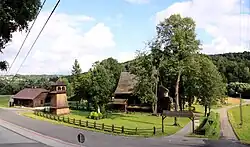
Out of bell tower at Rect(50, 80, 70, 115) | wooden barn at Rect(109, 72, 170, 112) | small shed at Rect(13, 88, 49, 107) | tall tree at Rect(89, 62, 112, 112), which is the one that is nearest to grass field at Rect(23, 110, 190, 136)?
tall tree at Rect(89, 62, 112, 112)

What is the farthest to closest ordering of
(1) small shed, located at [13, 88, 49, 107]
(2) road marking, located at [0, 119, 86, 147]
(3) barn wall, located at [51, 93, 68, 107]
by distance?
(1) small shed, located at [13, 88, 49, 107], (3) barn wall, located at [51, 93, 68, 107], (2) road marking, located at [0, 119, 86, 147]

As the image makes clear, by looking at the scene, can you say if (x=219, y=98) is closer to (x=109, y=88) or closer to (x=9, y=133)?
(x=109, y=88)

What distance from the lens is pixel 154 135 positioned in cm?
3728

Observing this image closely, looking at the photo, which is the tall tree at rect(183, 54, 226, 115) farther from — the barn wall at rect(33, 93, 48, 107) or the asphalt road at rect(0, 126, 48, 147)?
the barn wall at rect(33, 93, 48, 107)

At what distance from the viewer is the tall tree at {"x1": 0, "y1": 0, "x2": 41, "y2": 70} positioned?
46.3 ft

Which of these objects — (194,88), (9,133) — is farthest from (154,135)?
(194,88)

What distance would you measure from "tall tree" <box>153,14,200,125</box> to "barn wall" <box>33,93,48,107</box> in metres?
40.1

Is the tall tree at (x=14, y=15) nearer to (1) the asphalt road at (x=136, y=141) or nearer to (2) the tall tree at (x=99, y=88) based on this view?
(1) the asphalt road at (x=136, y=141)

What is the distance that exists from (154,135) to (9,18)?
1007 inches

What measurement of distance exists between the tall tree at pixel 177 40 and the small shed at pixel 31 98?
3998cm

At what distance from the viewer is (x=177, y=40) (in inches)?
2231

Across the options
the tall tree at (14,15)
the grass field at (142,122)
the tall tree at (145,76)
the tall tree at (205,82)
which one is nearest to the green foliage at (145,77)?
the tall tree at (145,76)

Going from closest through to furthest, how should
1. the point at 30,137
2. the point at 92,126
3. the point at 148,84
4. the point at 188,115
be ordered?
the point at 30,137 → the point at 188,115 → the point at 92,126 → the point at 148,84

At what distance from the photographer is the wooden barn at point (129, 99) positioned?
227 ft
